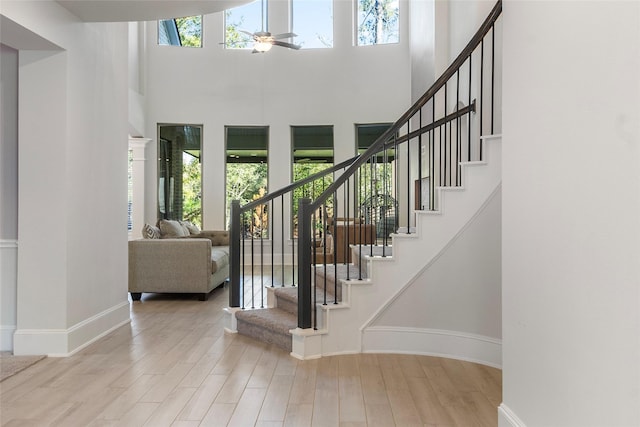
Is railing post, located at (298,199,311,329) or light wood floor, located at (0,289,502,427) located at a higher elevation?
railing post, located at (298,199,311,329)

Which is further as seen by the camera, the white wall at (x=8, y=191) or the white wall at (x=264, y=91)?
the white wall at (x=264, y=91)

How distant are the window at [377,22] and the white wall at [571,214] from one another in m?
8.22

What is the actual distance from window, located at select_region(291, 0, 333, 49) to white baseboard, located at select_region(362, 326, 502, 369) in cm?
765

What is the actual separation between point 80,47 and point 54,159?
95 centimetres

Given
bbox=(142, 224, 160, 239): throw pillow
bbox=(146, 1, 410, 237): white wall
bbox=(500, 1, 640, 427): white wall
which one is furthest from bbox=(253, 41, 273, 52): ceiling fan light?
bbox=(500, 1, 640, 427): white wall

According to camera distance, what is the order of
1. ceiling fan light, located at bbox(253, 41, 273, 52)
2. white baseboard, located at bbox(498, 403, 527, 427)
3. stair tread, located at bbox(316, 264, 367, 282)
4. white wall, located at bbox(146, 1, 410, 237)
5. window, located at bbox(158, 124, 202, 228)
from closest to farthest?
white baseboard, located at bbox(498, 403, 527, 427)
stair tread, located at bbox(316, 264, 367, 282)
ceiling fan light, located at bbox(253, 41, 273, 52)
white wall, located at bbox(146, 1, 410, 237)
window, located at bbox(158, 124, 202, 228)

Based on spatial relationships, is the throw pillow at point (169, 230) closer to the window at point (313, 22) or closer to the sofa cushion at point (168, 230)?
the sofa cushion at point (168, 230)

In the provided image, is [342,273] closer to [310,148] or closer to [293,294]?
[293,294]

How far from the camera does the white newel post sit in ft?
32.2

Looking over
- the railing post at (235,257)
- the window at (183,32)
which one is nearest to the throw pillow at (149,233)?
the railing post at (235,257)

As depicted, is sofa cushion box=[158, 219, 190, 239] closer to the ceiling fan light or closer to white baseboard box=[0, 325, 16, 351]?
the ceiling fan light

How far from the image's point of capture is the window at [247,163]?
1027cm

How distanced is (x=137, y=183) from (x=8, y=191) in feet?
19.9

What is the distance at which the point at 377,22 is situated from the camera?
10.2 metres
